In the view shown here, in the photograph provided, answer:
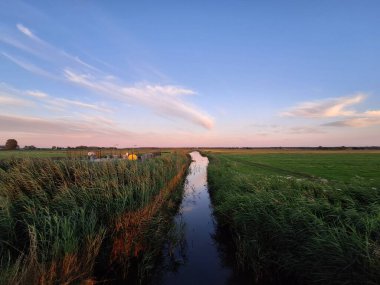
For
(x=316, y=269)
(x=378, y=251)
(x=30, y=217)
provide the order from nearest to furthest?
1. (x=378, y=251)
2. (x=316, y=269)
3. (x=30, y=217)

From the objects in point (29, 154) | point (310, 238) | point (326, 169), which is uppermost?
point (29, 154)

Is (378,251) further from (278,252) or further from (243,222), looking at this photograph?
(243,222)

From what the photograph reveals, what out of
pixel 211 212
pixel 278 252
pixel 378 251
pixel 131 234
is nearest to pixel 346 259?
pixel 378 251

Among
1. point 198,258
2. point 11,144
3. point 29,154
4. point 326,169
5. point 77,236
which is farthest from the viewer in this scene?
point 11,144

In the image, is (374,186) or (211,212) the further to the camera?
(211,212)

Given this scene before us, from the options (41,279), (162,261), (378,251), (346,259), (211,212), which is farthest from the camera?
(211,212)

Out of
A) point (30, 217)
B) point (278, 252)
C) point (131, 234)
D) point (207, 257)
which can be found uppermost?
point (30, 217)

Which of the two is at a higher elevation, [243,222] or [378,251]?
[378,251]

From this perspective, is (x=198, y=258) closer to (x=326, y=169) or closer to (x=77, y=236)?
(x=77, y=236)

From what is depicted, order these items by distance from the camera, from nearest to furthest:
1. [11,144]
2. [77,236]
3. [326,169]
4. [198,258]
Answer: [77,236] < [198,258] < [326,169] < [11,144]

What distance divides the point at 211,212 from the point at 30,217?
30.3 feet

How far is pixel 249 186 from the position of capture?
12180mm

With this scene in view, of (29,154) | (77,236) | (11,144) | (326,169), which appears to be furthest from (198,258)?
(11,144)

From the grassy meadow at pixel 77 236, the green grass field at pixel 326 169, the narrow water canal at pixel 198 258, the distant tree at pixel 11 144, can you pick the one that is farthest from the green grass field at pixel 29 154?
the distant tree at pixel 11 144
